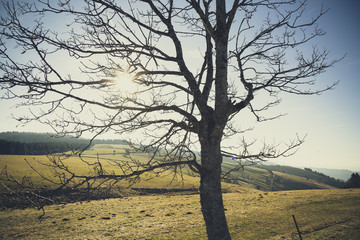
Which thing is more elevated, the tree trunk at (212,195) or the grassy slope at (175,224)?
the tree trunk at (212,195)

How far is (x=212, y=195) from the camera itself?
3443mm

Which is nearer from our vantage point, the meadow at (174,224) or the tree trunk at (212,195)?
the tree trunk at (212,195)

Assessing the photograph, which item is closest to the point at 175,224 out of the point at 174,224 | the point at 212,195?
the point at 174,224

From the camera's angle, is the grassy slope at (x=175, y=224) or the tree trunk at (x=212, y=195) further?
the grassy slope at (x=175, y=224)

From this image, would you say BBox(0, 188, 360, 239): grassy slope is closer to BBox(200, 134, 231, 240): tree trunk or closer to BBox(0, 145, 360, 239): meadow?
BBox(0, 145, 360, 239): meadow

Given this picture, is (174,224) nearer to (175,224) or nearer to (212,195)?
(175,224)

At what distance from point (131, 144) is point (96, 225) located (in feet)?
54.2

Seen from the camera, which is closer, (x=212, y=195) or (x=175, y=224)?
(x=212, y=195)

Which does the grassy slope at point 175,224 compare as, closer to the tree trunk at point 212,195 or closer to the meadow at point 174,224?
the meadow at point 174,224

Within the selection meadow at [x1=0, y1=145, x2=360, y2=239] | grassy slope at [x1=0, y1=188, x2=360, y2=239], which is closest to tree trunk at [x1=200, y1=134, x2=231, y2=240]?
meadow at [x1=0, y1=145, x2=360, y2=239]

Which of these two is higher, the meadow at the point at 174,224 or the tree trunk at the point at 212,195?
the tree trunk at the point at 212,195

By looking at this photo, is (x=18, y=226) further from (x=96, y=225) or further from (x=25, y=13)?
(x=25, y=13)

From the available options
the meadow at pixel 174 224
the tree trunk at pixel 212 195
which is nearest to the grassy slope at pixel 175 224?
the meadow at pixel 174 224

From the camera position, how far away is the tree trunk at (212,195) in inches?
131
